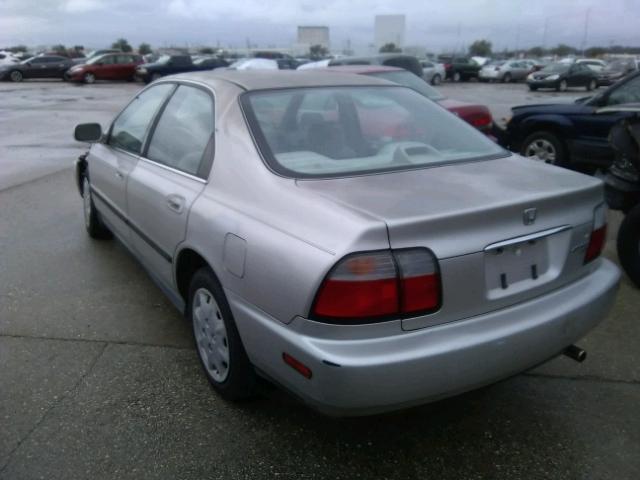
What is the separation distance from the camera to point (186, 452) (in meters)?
2.58

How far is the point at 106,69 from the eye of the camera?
31.7 meters

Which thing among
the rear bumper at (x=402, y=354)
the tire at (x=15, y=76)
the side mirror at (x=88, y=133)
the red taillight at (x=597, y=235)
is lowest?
the tire at (x=15, y=76)

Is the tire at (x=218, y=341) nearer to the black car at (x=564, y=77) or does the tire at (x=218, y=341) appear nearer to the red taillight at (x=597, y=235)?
the red taillight at (x=597, y=235)

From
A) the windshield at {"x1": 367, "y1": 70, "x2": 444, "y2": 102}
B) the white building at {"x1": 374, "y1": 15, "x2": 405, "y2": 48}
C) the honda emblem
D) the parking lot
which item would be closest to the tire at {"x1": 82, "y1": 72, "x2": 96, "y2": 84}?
the windshield at {"x1": 367, "y1": 70, "x2": 444, "y2": 102}

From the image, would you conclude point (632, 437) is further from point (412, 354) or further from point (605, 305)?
point (412, 354)

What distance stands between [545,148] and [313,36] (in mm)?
72757

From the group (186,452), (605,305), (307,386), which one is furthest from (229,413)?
(605,305)

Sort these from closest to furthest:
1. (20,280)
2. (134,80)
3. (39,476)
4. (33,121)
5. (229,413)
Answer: (39,476), (229,413), (20,280), (33,121), (134,80)

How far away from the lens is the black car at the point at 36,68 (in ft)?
107

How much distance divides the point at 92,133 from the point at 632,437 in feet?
13.3

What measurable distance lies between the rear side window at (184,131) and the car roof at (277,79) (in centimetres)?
13

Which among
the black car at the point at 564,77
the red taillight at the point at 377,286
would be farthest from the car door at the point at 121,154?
the black car at the point at 564,77

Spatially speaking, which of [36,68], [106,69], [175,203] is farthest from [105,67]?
[175,203]

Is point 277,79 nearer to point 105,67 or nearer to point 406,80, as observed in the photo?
point 406,80
